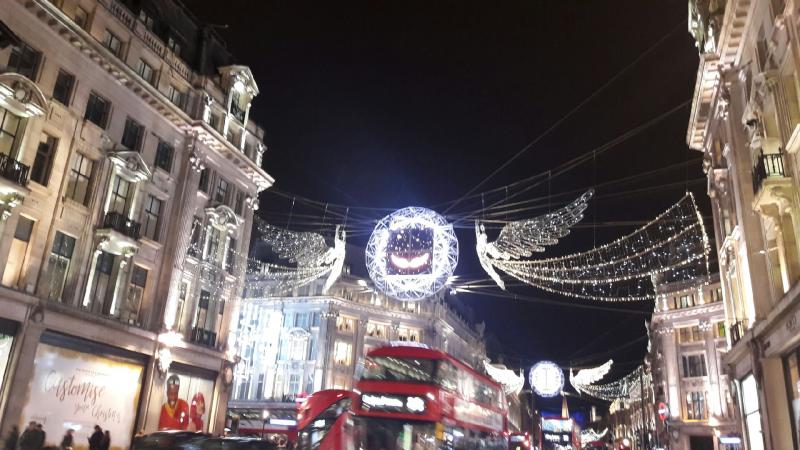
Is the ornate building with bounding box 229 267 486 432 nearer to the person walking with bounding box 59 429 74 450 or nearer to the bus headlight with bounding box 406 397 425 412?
the person walking with bounding box 59 429 74 450

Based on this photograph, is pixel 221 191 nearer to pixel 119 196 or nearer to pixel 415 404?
pixel 119 196

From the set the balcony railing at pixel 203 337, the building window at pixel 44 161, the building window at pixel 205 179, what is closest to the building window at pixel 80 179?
the building window at pixel 44 161

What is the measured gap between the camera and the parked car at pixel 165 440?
1507cm

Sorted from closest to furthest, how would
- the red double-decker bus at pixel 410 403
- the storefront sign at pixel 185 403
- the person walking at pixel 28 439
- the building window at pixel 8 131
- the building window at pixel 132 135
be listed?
the red double-decker bus at pixel 410 403
the person walking at pixel 28 439
the building window at pixel 8 131
the building window at pixel 132 135
the storefront sign at pixel 185 403

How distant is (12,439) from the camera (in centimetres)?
1967

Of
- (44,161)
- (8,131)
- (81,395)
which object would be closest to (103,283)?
(81,395)

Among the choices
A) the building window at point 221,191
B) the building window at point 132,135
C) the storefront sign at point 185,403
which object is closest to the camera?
the building window at point 132,135

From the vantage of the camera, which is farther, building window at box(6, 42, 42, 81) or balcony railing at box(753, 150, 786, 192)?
building window at box(6, 42, 42, 81)

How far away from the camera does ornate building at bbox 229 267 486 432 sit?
5388 centimetres

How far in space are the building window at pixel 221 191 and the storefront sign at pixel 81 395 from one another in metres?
9.97

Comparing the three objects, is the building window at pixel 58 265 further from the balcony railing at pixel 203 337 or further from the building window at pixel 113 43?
the building window at pixel 113 43

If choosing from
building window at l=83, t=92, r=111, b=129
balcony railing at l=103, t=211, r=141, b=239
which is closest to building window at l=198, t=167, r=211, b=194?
balcony railing at l=103, t=211, r=141, b=239

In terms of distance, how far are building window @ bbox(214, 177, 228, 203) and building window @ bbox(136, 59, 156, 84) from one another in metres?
6.46

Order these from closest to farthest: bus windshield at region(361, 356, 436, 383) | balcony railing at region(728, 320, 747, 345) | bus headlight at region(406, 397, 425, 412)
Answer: bus headlight at region(406, 397, 425, 412), bus windshield at region(361, 356, 436, 383), balcony railing at region(728, 320, 747, 345)
